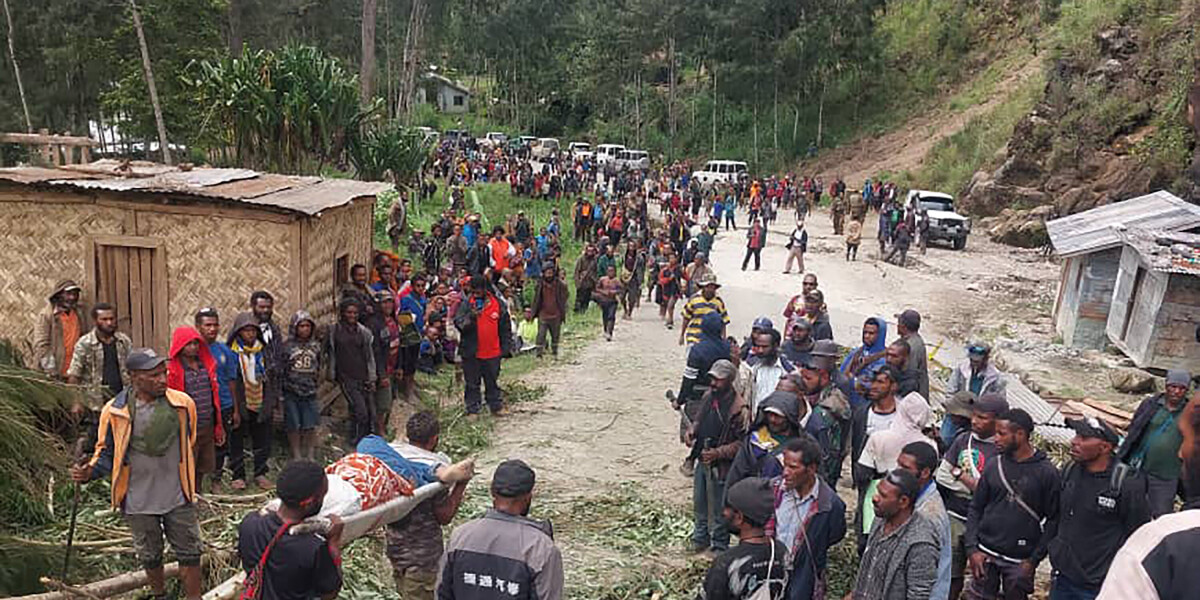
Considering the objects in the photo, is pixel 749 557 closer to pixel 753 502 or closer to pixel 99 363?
pixel 753 502

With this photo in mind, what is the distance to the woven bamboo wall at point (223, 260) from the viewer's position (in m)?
8.48

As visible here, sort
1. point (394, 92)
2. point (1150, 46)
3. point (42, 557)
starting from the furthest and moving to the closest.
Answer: point (394, 92) < point (1150, 46) < point (42, 557)

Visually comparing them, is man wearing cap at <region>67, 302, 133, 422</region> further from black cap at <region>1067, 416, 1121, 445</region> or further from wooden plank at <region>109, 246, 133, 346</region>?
black cap at <region>1067, 416, 1121, 445</region>

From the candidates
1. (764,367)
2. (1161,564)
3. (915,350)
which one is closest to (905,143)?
(915,350)

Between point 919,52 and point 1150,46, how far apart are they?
70.3ft

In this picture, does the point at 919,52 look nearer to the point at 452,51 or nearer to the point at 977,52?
the point at 977,52

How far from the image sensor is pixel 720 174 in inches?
1614

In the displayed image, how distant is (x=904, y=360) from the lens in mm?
7035

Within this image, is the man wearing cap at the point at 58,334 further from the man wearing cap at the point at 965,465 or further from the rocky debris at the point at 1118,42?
the rocky debris at the point at 1118,42

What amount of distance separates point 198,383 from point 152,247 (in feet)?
9.38

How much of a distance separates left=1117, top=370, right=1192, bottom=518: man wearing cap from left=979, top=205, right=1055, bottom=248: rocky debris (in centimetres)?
2269

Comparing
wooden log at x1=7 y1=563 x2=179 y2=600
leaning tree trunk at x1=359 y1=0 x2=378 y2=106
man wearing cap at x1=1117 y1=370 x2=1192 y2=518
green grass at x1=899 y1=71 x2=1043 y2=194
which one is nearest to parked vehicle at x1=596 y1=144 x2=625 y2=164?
green grass at x1=899 y1=71 x2=1043 y2=194

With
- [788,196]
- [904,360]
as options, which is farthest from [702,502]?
[788,196]

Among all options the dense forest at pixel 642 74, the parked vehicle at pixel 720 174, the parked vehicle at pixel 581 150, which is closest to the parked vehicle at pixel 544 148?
the parked vehicle at pixel 581 150
